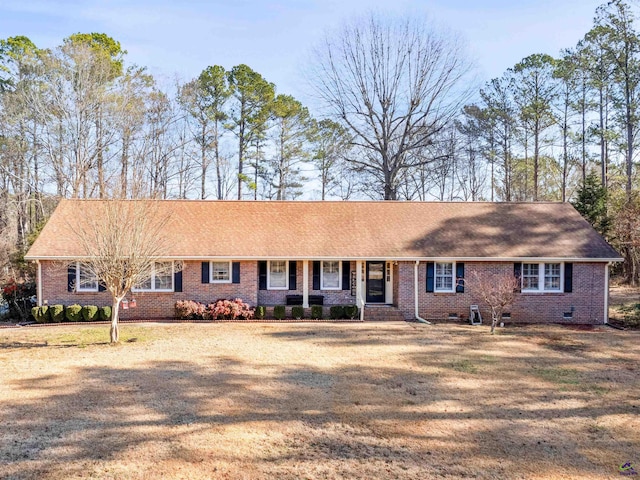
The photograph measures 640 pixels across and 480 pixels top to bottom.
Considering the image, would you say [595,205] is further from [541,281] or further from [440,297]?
[440,297]

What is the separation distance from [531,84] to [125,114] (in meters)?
25.1

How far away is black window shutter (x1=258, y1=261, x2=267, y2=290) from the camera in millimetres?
17203

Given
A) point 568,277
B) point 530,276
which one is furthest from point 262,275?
point 568,277

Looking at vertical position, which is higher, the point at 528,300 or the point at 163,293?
the point at 163,293

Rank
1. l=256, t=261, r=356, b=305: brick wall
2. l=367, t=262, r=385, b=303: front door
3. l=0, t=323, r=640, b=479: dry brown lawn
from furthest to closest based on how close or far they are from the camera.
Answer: l=367, t=262, r=385, b=303: front door → l=256, t=261, r=356, b=305: brick wall → l=0, t=323, r=640, b=479: dry brown lawn

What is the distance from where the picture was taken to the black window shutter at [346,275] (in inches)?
682

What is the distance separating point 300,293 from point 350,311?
207 centimetres

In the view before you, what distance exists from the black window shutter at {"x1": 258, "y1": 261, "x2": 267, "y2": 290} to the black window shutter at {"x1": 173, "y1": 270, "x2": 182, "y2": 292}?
2920mm

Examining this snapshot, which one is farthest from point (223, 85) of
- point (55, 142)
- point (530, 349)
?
point (530, 349)

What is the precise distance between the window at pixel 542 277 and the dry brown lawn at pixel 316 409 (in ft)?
14.9

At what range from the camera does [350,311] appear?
54.3ft

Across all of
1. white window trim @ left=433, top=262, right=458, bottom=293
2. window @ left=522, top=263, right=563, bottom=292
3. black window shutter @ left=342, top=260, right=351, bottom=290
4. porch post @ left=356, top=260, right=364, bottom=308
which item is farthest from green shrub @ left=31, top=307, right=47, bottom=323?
window @ left=522, top=263, right=563, bottom=292

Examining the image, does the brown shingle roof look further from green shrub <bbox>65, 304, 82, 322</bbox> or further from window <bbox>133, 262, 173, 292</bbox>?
green shrub <bbox>65, 304, 82, 322</bbox>

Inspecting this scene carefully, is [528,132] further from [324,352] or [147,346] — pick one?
[147,346]
